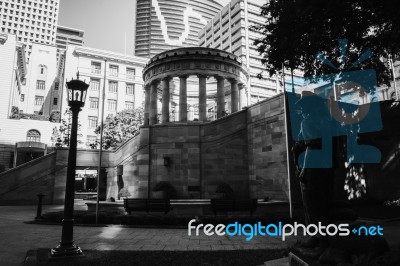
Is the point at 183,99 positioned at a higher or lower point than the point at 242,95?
lower

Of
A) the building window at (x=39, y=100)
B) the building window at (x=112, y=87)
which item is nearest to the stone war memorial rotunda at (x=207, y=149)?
the building window at (x=112, y=87)

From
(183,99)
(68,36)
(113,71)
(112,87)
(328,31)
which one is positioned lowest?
(328,31)

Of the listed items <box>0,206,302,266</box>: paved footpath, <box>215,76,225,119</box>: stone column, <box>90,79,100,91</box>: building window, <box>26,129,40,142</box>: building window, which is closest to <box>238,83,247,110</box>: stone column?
<box>215,76,225,119</box>: stone column

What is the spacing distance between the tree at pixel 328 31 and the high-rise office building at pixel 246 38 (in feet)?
243

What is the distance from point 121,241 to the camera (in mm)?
9945

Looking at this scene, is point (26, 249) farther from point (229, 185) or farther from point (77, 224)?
point (229, 185)

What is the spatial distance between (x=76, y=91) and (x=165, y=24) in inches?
6513

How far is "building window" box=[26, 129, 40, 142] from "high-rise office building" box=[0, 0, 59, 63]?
291 ft

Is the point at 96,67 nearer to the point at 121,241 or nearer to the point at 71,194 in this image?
the point at 121,241

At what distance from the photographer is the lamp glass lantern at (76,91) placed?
8867mm

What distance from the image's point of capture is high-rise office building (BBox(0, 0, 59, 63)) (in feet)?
424

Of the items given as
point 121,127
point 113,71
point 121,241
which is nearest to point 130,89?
point 113,71

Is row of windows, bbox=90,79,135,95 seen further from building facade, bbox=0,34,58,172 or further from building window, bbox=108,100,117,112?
building facade, bbox=0,34,58,172

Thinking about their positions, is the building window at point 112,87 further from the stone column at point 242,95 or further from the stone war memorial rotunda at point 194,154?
the stone column at point 242,95
